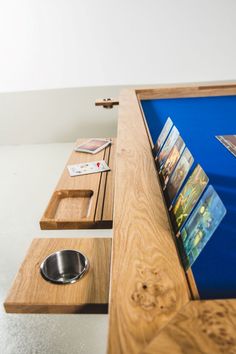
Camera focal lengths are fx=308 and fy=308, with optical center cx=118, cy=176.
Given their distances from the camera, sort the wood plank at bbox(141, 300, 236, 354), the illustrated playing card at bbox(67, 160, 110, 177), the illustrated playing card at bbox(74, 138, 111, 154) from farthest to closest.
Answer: the illustrated playing card at bbox(74, 138, 111, 154)
the illustrated playing card at bbox(67, 160, 110, 177)
the wood plank at bbox(141, 300, 236, 354)

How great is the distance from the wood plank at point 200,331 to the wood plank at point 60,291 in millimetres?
407

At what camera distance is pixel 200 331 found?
17.8 inches

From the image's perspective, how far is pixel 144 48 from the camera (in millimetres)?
3623

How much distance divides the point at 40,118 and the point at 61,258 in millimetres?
3089

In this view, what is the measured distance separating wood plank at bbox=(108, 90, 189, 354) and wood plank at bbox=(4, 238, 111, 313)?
0.84 feet

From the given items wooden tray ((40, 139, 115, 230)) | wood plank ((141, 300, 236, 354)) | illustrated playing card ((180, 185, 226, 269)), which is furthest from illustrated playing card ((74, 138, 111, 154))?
wood plank ((141, 300, 236, 354))

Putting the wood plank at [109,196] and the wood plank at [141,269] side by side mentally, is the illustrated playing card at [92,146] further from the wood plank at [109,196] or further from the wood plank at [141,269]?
the wood plank at [141,269]

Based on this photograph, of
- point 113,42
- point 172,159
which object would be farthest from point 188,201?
point 113,42

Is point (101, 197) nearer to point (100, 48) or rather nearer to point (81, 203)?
point (81, 203)

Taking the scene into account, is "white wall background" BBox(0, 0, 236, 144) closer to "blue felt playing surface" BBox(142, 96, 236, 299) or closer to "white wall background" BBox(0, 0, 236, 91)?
"white wall background" BBox(0, 0, 236, 91)

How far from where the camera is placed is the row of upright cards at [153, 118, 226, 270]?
1.97 ft

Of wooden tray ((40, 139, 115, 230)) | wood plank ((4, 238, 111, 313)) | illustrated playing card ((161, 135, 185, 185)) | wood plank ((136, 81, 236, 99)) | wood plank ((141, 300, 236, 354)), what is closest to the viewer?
wood plank ((141, 300, 236, 354))

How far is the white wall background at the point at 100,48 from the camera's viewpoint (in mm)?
3506

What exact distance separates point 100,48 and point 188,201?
329 cm
